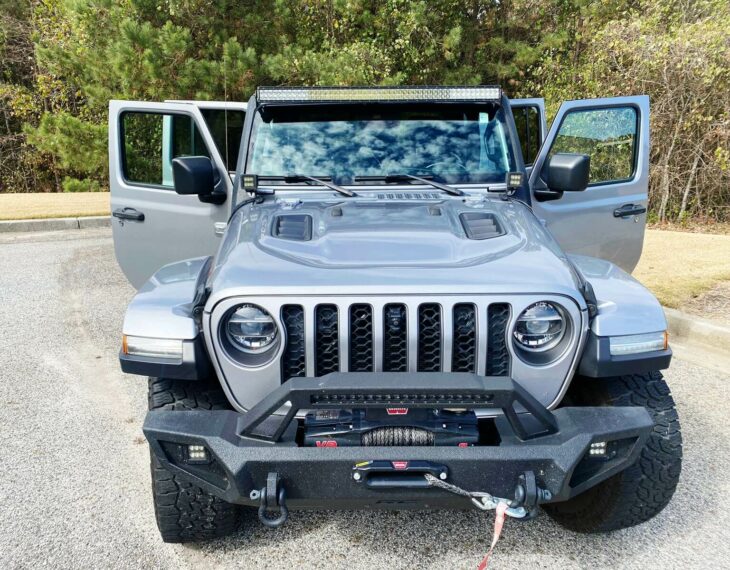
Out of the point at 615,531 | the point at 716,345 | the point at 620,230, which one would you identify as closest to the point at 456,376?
the point at 615,531

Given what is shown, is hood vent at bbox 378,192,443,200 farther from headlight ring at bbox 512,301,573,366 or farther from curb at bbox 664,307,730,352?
curb at bbox 664,307,730,352

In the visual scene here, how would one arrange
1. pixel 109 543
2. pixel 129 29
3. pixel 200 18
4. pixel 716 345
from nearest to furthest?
pixel 109 543
pixel 716 345
pixel 129 29
pixel 200 18

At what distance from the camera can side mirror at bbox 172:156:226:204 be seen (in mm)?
3727

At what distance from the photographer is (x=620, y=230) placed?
4.66 m

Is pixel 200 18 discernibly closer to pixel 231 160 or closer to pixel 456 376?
pixel 231 160

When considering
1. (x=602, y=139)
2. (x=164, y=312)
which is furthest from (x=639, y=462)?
(x=602, y=139)

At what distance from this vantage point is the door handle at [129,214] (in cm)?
466

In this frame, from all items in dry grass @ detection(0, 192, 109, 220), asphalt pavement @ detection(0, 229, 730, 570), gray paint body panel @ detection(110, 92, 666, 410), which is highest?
gray paint body panel @ detection(110, 92, 666, 410)

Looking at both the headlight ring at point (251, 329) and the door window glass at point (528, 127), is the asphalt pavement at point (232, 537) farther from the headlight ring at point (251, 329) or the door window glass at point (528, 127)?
the door window glass at point (528, 127)

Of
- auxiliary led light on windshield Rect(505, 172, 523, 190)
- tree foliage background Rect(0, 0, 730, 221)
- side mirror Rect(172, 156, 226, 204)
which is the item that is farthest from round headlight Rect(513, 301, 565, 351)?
tree foliage background Rect(0, 0, 730, 221)

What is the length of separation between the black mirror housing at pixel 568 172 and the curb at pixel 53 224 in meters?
9.92

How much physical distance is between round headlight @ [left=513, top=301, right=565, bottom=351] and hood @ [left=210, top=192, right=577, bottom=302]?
102mm

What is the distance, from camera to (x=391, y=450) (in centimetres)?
230

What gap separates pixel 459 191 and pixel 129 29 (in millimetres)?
10976
